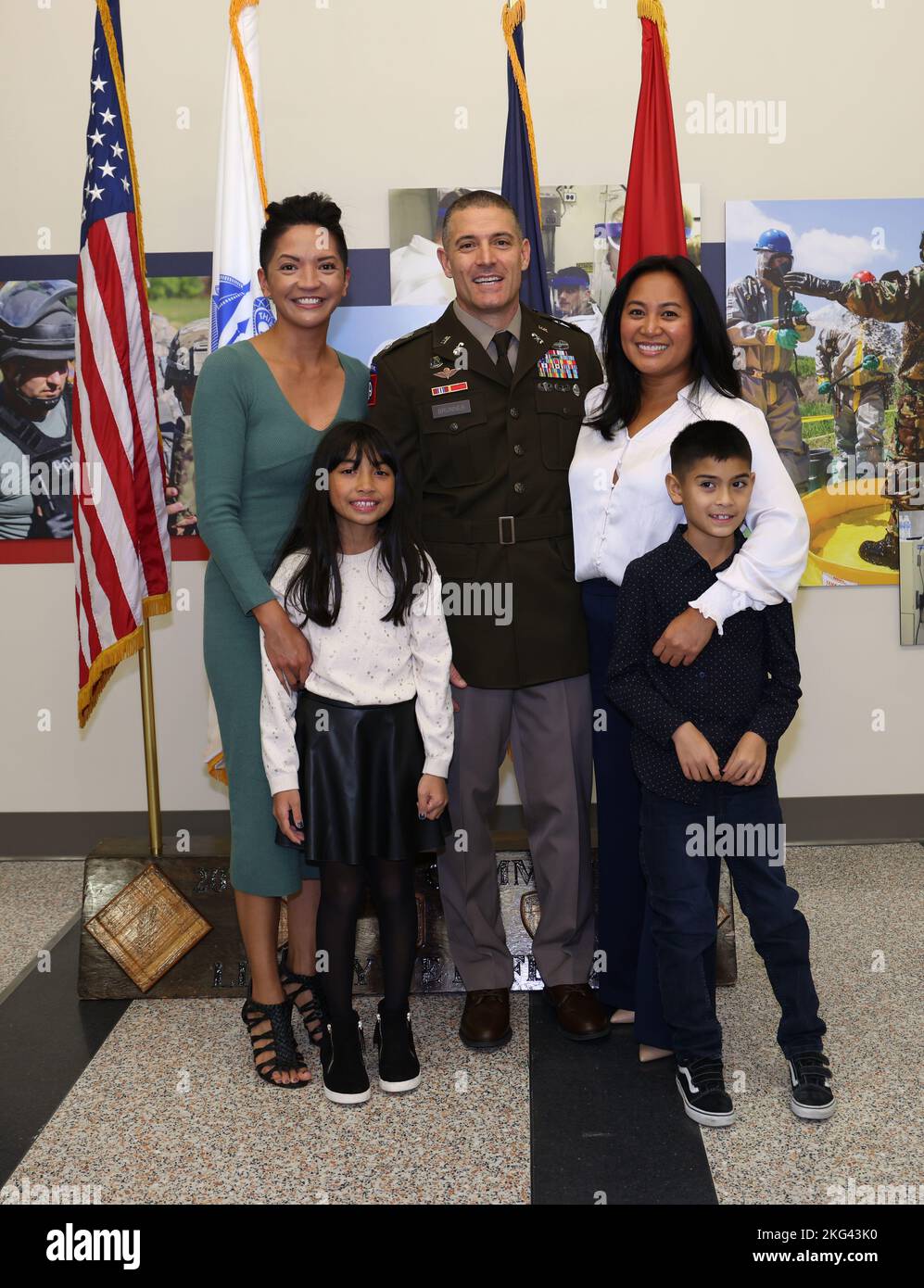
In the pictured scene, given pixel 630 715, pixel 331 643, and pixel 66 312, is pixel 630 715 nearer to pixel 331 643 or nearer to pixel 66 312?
pixel 331 643

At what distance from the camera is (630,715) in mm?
2391

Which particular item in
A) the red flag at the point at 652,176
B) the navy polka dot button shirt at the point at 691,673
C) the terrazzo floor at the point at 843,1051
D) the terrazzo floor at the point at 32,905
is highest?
the red flag at the point at 652,176

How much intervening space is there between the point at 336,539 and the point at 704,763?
2.83 feet

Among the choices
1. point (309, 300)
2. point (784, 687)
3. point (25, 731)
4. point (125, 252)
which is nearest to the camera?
point (784, 687)

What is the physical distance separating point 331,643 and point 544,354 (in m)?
0.81

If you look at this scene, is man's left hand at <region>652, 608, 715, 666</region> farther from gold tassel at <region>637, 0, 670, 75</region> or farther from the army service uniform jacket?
gold tassel at <region>637, 0, 670, 75</region>

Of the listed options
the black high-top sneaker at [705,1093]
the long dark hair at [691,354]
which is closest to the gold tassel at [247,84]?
the long dark hair at [691,354]

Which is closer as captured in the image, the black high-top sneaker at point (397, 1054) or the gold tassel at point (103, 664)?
the black high-top sneaker at point (397, 1054)

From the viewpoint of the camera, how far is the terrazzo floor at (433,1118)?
7.14ft

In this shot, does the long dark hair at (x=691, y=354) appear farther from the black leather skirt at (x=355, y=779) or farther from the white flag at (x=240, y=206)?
the white flag at (x=240, y=206)

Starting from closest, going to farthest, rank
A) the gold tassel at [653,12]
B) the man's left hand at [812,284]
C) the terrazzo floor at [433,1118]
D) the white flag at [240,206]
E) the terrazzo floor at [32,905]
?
the terrazzo floor at [433,1118] < the gold tassel at [653,12] < the white flag at [240,206] < the terrazzo floor at [32,905] < the man's left hand at [812,284]

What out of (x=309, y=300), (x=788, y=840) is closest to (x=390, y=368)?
(x=309, y=300)

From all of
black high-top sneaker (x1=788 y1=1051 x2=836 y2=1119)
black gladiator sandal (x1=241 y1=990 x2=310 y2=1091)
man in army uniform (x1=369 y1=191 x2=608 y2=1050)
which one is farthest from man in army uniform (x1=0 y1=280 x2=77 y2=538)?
black high-top sneaker (x1=788 y1=1051 x2=836 y2=1119)

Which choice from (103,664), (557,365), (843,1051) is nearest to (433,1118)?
(843,1051)
